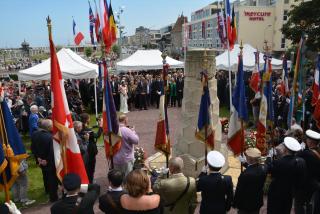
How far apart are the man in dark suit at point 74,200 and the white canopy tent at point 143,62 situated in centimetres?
1771

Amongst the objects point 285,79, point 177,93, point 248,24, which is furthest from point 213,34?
point 285,79

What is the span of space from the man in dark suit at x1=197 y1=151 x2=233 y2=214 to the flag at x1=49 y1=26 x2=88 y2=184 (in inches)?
72.6

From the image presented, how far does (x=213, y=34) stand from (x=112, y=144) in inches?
2841

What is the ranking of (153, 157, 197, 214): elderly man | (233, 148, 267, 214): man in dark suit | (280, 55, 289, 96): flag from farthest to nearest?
(280, 55, 289, 96): flag, (233, 148, 267, 214): man in dark suit, (153, 157, 197, 214): elderly man

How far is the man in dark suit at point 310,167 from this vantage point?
16.8 ft

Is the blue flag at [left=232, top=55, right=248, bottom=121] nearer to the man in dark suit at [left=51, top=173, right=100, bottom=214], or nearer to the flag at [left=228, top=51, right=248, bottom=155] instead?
the flag at [left=228, top=51, right=248, bottom=155]

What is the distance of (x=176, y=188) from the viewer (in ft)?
13.9

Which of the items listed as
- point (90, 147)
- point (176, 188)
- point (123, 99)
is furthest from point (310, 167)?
point (123, 99)

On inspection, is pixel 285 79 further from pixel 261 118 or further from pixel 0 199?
pixel 0 199

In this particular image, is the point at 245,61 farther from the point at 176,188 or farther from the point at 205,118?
the point at 176,188

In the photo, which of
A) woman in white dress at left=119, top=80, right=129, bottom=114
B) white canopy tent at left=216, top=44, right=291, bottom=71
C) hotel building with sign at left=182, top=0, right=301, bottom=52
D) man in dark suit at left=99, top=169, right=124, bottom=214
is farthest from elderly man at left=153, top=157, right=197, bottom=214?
hotel building with sign at left=182, top=0, right=301, bottom=52

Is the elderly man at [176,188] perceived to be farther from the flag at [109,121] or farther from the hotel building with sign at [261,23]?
the hotel building with sign at [261,23]

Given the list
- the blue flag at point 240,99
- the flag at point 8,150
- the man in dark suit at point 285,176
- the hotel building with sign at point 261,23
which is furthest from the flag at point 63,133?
the hotel building with sign at point 261,23

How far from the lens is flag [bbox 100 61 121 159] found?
5.99 meters
